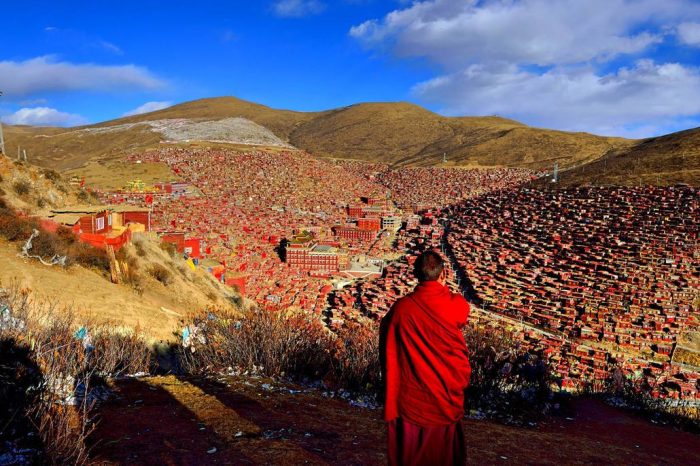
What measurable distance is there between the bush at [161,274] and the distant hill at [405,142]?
152 ft

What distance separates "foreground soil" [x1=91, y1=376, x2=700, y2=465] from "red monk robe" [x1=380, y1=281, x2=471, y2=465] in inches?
63.8

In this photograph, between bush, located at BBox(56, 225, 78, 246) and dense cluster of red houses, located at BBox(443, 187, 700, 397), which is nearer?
bush, located at BBox(56, 225, 78, 246)

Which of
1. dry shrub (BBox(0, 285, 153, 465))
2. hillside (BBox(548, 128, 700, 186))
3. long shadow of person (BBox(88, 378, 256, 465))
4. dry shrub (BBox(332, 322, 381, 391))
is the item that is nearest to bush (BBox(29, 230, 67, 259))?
dry shrub (BBox(0, 285, 153, 465))

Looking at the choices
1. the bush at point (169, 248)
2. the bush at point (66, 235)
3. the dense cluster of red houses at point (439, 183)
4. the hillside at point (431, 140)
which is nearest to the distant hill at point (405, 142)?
the hillside at point (431, 140)

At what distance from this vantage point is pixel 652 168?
48.8m

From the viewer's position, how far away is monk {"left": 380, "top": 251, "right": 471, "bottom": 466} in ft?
9.53

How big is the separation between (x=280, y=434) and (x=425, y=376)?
2550 mm

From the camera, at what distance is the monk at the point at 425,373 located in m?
2.91

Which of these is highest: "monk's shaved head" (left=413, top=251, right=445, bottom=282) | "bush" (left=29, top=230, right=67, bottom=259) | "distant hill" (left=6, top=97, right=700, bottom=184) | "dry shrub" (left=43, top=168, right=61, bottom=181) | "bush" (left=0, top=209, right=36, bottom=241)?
"distant hill" (left=6, top=97, right=700, bottom=184)

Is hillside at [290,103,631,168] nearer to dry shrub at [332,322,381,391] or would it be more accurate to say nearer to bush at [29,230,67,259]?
bush at [29,230,67,259]

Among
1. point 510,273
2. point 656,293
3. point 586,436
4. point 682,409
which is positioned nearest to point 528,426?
point 586,436

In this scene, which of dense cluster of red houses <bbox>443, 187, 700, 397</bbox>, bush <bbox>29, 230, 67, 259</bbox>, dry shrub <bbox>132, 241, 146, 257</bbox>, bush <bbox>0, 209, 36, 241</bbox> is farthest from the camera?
dense cluster of red houses <bbox>443, 187, 700, 397</bbox>

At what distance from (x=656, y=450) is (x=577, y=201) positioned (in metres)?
41.1

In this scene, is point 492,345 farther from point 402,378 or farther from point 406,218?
point 406,218
